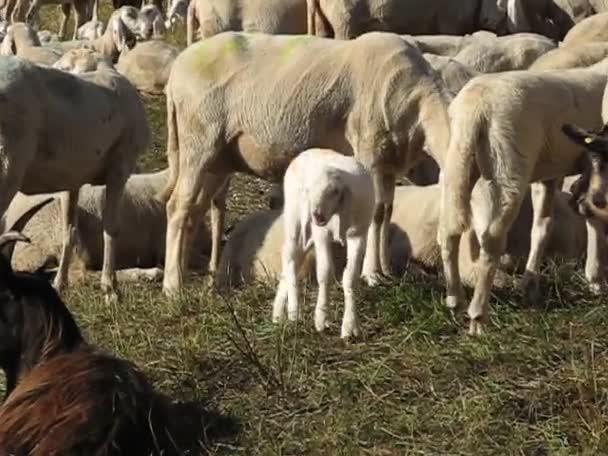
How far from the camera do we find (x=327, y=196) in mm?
8805

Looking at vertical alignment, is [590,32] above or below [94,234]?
above

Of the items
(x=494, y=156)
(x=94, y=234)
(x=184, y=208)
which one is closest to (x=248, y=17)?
(x=94, y=234)

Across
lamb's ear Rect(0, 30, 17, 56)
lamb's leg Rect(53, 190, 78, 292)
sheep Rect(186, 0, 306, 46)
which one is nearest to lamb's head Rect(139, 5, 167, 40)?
lamb's ear Rect(0, 30, 17, 56)

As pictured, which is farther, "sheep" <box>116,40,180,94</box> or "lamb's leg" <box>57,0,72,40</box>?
"lamb's leg" <box>57,0,72,40</box>

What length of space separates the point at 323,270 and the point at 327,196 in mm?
404

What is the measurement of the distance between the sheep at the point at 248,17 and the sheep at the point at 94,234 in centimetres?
584

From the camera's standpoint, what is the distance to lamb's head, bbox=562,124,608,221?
26.6ft

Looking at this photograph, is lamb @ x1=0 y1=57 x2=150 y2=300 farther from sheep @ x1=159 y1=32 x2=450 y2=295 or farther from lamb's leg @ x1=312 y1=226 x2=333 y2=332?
lamb's leg @ x1=312 y1=226 x2=333 y2=332

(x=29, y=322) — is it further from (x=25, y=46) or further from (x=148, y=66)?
(x=25, y=46)

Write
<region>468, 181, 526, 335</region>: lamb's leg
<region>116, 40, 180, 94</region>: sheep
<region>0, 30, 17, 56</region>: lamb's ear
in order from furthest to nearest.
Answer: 1. <region>0, 30, 17, 56</region>: lamb's ear
2. <region>116, 40, 180, 94</region>: sheep
3. <region>468, 181, 526, 335</region>: lamb's leg

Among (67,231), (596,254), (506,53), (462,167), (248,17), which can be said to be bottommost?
(248,17)

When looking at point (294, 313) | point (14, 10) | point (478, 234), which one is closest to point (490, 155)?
point (478, 234)

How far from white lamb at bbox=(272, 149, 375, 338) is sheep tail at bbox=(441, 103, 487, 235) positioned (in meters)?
0.46

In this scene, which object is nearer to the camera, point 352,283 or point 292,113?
point 352,283
